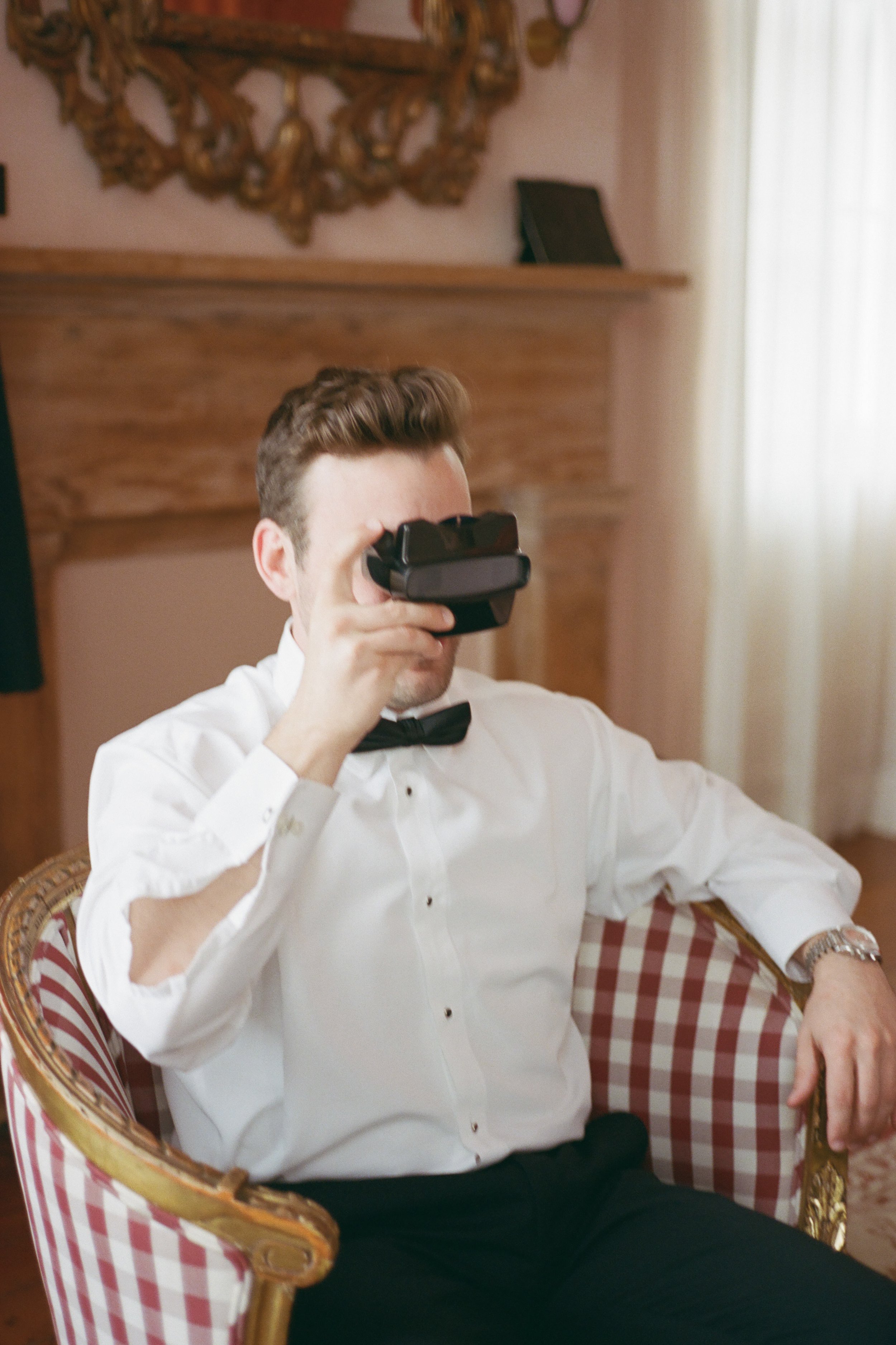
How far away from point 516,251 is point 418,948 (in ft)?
6.37

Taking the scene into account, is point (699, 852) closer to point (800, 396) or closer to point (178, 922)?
point (178, 922)

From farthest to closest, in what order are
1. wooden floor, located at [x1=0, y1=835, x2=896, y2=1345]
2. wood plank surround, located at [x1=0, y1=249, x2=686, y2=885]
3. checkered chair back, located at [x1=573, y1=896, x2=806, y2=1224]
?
wood plank surround, located at [x1=0, y1=249, x2=686, y2=885] → wooden floor, located at [x1=0, y1=835, x2=896, y2=1345] → checkered chair back, located at [x1=573, y1=896, x2=806, y2=1224]

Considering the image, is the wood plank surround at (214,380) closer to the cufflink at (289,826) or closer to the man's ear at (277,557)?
the man's ear at (277,557)

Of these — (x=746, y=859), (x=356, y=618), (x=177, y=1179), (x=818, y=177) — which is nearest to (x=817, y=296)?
(x=818, y=177)

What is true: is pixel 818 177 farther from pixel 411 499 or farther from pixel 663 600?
pixel 411 499

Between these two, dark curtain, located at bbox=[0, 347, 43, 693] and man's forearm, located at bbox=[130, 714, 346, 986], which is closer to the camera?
man's forearm, located at bbox=[130, 714, 346, 986]

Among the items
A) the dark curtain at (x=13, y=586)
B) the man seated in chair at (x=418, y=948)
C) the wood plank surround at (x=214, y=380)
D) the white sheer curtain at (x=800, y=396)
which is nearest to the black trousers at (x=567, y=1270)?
the man seated in chair at (x=418, y=948)

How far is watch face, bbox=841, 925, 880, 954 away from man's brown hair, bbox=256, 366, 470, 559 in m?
0.60

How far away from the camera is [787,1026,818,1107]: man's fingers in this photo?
45.3 inches

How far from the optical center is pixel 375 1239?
1051mm

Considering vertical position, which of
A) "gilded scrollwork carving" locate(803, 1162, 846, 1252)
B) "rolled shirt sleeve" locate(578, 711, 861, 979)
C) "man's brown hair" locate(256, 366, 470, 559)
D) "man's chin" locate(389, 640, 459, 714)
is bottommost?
"gilded scrollwork carving" locate(803, 1162, 846, 1252)

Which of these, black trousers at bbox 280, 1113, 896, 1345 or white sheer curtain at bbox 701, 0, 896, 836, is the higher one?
white sheer curtain at bbox 701, 0, 896, 836

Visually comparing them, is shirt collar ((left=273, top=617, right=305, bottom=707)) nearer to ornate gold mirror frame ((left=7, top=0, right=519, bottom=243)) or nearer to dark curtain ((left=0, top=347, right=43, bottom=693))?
dark curtain ((left=0, top=347, right=43, bottom=693))

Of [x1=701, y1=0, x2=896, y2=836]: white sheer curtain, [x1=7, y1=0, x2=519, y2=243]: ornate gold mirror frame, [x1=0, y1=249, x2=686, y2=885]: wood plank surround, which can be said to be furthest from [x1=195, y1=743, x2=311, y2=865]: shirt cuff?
[x1=701, y1=0, x2=896, y2=836]: white sheer curtain
